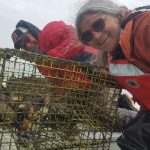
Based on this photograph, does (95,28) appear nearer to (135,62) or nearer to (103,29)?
(103,29)

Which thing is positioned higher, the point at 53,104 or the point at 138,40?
the point at 138,40

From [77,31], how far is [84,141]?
78 centimetres

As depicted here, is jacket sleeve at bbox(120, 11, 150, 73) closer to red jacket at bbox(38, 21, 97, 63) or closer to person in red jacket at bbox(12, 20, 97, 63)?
person in red jacket at bbox(12, 20, 97, 63)

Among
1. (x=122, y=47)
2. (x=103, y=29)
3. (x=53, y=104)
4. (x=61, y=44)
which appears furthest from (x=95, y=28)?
(x=61, y=44)

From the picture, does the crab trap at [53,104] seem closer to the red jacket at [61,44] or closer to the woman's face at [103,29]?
the woman's face at [103,29]

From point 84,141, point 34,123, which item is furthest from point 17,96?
point 84,141

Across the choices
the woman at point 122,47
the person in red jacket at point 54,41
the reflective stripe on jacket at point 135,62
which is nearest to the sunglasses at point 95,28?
the woman at point 122,47

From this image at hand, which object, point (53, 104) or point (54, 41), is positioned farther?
point (54, 41)

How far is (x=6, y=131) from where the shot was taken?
2365 millimetres

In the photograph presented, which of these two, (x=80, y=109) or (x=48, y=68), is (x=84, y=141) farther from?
(x=48, y=68)

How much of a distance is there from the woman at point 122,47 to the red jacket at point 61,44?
23.9 inches

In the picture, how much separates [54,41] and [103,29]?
132 centimetres

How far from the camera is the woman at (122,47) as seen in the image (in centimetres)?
216

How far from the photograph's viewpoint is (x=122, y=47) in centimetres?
215
